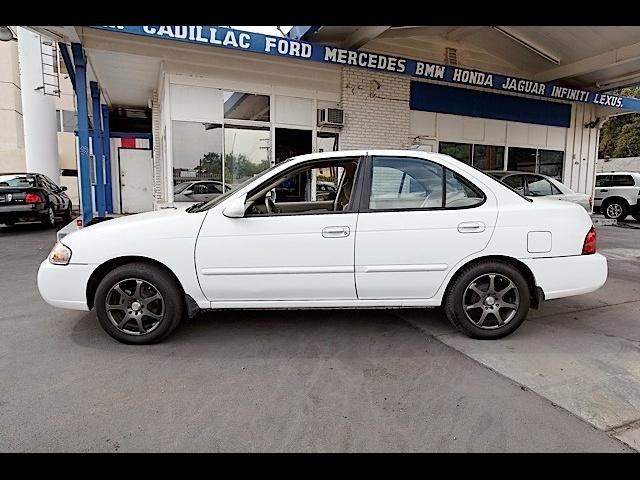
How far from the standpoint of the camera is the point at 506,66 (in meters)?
13.0

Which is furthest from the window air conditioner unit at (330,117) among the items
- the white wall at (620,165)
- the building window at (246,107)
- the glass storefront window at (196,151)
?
the white wall at (620,165)

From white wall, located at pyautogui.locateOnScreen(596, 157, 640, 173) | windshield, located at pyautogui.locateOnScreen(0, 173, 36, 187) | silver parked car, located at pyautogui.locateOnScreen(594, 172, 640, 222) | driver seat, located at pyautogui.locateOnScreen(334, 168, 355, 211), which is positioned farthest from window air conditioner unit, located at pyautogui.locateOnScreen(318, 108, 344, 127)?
white wall, located at pyautogui.locateOnScreen(596, 157, 640, 173)

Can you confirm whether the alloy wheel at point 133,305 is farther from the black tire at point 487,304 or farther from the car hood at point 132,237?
the black tire at point 487,304

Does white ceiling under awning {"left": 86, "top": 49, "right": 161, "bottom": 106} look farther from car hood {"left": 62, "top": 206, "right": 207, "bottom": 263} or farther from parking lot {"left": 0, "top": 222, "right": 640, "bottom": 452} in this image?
car hood {"left": 62, "top": 206, "right": 207, "bottom": 263}

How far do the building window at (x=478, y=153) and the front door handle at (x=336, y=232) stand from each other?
9489 millimetres

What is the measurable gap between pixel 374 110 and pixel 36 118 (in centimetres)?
1181

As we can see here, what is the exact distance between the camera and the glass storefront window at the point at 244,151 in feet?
31.5

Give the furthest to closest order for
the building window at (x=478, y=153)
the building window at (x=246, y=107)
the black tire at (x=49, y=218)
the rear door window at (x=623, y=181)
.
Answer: the rear door window at (x=623, y=181) < the building window at (x=478, y=153) < the black tire at (x=49, y=218) < the building window at (x=246, y=107)

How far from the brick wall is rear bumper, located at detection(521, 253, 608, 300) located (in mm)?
7283

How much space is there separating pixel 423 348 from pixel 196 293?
196 cm

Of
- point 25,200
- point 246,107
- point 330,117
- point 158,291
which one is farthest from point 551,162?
point 25,200

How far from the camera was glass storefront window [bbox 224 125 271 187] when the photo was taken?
960 cm
